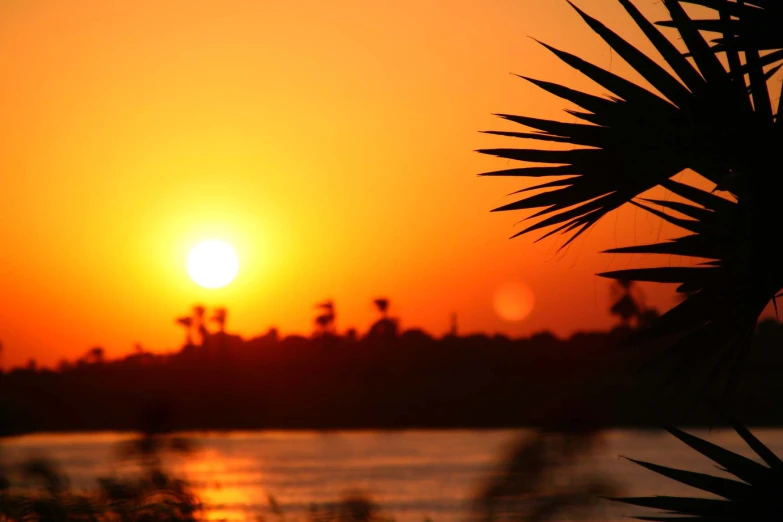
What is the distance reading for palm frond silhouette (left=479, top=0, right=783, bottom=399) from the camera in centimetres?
334

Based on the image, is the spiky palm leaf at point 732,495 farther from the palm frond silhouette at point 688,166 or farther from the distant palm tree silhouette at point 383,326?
the distant palm tree silhouette at point 383,326

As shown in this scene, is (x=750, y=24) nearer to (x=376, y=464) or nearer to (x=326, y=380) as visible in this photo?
(x=376, y=464)

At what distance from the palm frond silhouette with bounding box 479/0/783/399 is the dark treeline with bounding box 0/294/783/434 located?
6253 cm

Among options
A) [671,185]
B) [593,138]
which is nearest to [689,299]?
[671,185]

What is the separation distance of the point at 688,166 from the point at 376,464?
43.2m

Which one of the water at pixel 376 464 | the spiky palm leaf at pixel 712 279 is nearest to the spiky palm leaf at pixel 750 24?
the spiky palm leaf at pixel 712 279

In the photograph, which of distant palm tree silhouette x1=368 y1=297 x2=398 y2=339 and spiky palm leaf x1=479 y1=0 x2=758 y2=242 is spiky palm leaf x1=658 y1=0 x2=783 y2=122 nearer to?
spiky palm leaf x1=479 y1=0 x2=758 y2=242

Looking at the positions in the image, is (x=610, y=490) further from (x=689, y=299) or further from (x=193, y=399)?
(x=193, y=399)

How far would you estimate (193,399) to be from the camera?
244 feet

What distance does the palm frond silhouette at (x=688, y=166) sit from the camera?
3342mm

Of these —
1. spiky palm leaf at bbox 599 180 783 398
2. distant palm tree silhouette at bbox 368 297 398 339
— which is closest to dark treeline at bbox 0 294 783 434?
distant palm tree silhouette at bbox 368 297 398 339

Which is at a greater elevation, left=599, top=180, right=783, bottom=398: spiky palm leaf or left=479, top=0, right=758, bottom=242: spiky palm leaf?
left=479, top=0, right=758, bottom=242: spiky palm leaf

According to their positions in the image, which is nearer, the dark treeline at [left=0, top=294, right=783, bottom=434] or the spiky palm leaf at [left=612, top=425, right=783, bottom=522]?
the spiky palm leaf at [left=612, top=425, right=783, bottom=522]

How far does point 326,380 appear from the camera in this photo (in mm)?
76062
